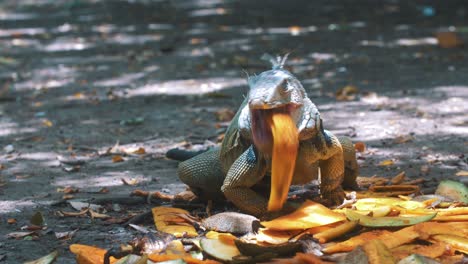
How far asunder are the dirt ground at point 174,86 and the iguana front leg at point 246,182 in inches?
22.8

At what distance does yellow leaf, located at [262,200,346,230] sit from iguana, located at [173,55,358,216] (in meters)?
0.17

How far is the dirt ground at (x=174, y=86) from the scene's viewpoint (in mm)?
5582

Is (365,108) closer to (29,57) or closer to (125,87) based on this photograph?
(125,87)

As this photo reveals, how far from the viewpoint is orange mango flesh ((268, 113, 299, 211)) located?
3.65 metres

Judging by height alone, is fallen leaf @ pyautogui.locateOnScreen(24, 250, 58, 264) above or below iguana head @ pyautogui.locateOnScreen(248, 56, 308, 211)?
below

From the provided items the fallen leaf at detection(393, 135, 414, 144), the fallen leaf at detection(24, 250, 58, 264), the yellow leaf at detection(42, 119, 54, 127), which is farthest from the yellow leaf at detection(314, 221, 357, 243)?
the yellow leaf at detection(42, 119, 54, 127)

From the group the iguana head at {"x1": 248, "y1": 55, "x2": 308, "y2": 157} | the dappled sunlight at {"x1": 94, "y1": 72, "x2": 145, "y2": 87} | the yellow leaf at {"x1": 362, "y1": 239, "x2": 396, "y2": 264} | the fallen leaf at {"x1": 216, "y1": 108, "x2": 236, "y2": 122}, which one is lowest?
the fallen leaf at {"x1": 216, "y1": 108, "x2": 236, "y2": 122}

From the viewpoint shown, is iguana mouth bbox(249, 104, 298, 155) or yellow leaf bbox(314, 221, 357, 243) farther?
yellow leaf bbox(314, 221, 357, 243)

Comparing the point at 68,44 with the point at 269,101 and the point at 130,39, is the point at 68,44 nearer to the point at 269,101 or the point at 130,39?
the point at 130,39

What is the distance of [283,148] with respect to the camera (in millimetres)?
3684

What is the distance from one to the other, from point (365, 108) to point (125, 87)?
122 inches

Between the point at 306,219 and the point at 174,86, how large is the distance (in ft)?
18.9

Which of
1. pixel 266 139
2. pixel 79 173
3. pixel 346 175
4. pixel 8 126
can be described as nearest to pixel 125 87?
pixel 8 126

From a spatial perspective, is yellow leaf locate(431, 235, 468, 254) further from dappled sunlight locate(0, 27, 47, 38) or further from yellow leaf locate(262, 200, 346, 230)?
dappled sunlight locate(0, 27, 47, 38)
